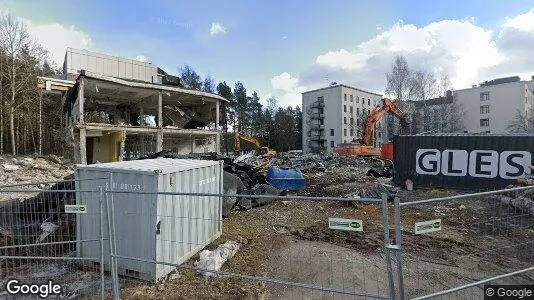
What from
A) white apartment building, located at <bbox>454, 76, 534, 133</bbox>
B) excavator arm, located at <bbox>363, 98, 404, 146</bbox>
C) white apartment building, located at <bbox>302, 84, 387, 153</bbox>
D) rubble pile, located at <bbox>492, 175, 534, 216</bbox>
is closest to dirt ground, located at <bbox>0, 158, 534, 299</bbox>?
rubble pile, located at <bbox>492, 175, 534, 216</bbox>

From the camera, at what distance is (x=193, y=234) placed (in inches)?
234

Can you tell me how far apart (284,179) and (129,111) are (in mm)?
22331

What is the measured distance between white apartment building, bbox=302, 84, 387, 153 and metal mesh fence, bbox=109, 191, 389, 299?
6323cm

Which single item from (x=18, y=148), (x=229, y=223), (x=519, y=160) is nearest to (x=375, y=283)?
(x=229, y=223)

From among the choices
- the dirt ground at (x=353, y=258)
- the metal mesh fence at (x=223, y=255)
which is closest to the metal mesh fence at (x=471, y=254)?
the dirt ground at (x=353, y=258)

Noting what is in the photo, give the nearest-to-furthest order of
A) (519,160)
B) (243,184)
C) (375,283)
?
(375,283)
(243,184)
(519,160)

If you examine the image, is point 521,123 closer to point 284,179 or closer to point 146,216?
point 284,179

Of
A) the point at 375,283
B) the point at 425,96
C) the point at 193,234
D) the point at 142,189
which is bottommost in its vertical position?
the point at 375,283

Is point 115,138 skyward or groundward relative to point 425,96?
groundward

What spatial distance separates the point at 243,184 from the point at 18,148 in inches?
1494

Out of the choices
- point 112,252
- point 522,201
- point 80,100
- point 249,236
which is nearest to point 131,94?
point 80,100

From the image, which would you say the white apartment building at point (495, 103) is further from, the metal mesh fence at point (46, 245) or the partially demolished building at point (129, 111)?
the metal mesh fence at point (46, 245)

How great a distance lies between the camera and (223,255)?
18.8 ft

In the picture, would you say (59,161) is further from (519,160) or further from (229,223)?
(519,160)
